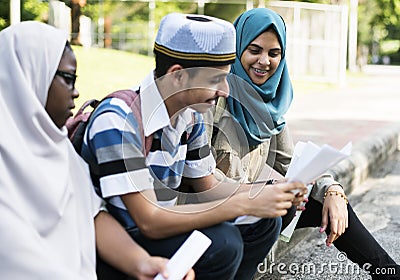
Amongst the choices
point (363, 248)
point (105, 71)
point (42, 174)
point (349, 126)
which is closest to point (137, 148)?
point (42, 174)

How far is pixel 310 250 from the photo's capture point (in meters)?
4.15

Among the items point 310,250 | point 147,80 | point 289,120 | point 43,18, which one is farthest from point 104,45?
point 147,80

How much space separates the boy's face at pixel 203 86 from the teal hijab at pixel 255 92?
80 cm

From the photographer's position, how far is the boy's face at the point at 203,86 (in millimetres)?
2260

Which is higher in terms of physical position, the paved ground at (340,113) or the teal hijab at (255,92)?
the teal hijab at (255,92)

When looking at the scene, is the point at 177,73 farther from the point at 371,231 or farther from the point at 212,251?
the point at 371,231

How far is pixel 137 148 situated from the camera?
84.4 inches

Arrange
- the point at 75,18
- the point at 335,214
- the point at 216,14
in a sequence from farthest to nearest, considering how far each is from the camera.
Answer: the point at 216,14 < the point at 75,18 < the point at 335,214

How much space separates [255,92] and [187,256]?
1258 millimetres

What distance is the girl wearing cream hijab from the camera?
6.17 feet

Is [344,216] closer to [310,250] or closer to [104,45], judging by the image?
[310,250]

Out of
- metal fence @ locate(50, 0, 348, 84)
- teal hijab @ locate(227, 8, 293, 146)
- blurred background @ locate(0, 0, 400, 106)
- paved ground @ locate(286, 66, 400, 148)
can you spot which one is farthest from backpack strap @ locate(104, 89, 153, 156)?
metal fence @ locate(50, 0, 348, 84)

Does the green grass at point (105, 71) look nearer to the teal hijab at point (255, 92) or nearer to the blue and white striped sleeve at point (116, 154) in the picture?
the teal hijab at point (255, 92)

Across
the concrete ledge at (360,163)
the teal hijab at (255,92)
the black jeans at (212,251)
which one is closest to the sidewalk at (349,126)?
the concrete ledge at (360,163)
